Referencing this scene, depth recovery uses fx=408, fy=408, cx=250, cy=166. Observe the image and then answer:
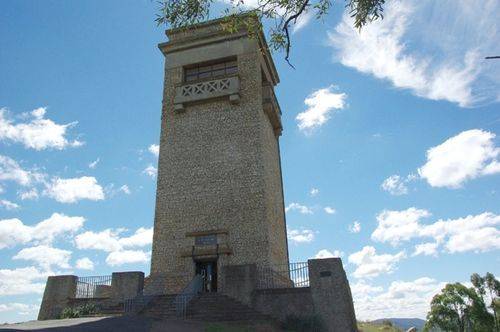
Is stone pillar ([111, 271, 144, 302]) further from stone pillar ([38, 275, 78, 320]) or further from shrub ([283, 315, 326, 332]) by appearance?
shrub ([283, 315, 326, 332])

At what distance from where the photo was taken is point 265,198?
771 inches

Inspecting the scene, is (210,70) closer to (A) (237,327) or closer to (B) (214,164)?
(B) (214,164)

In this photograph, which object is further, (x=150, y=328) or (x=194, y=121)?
(x=194, y=121)

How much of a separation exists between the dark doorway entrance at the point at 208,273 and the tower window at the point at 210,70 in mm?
10331

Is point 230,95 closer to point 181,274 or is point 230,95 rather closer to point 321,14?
point 181,274

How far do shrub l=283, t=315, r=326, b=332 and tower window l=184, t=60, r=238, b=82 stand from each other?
560 inches

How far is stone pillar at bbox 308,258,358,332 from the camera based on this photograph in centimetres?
1364

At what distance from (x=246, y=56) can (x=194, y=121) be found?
15.4 feet

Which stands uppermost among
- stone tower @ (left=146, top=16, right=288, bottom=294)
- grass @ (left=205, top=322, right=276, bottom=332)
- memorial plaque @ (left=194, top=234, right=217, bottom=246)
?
stone tower @ (left=146, top=16, right=288, bottom=294)

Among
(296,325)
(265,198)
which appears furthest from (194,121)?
(296,325)

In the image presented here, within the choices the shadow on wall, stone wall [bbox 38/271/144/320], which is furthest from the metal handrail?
the shadow on wall

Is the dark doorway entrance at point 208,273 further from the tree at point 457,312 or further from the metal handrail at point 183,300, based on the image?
the tree at point 457,312

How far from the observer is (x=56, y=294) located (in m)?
17.6

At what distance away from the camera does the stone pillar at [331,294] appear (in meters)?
13.6
